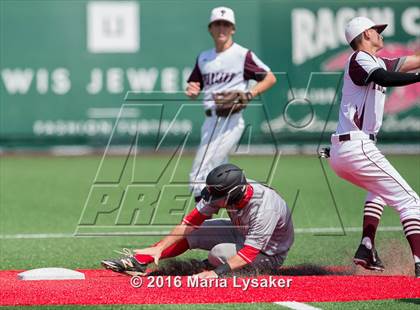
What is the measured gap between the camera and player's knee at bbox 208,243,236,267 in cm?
700

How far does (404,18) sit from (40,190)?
35.4 ft

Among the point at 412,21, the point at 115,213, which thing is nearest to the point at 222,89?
the point at 115,213

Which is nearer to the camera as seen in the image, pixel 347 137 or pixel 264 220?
pixel 264 220

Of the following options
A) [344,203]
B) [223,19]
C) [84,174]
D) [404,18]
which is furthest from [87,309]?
[404,18]

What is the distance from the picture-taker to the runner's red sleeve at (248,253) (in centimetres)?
665

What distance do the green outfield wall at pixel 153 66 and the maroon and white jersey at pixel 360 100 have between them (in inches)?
556

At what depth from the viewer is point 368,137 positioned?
6980 mm

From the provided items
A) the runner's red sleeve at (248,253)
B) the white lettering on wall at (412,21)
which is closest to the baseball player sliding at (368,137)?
the runner's red sleeve at (248,253)

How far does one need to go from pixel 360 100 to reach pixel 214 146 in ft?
9.87

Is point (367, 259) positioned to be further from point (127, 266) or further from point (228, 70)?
point (228, 70)

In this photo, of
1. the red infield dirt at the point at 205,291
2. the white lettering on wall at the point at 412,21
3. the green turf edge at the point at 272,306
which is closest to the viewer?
the green turf edge at the point at 272,306

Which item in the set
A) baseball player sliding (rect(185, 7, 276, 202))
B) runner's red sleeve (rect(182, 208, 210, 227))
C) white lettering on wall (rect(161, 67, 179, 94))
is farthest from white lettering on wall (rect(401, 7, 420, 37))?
runner's red sleeve (rect(182, 208, 210, 227))

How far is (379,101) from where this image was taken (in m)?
7.01

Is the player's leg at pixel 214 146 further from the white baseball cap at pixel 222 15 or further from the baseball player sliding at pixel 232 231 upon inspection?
the baseball player sliding at pixel 232 231
